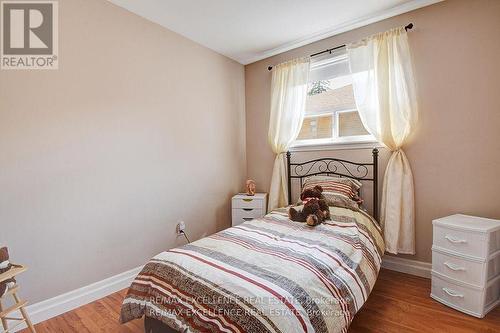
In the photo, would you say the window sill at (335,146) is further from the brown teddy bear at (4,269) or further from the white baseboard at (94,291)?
the brown teddy bear at (4,269)

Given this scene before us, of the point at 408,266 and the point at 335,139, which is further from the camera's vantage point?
the point at 335,139

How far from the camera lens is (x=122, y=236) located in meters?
2.29

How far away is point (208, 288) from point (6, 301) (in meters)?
1.56

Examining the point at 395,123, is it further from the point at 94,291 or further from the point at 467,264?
the point at 94,291

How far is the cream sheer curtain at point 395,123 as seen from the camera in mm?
2295

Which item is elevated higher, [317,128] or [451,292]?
[317,128]

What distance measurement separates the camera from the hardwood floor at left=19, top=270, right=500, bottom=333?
1646 mm

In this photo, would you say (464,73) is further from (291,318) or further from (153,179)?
(153,179)

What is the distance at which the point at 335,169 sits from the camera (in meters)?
2.86

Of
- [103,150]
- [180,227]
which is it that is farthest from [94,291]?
[103,150]

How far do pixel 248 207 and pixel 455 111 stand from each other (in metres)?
2.30

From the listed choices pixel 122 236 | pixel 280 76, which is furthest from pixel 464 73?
pixel 122 236

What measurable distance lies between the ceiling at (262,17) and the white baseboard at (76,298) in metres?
2.51

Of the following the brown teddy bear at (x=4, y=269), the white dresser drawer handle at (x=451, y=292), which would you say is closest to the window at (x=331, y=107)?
the white dresser drawer handle at (x=451, y=292)
